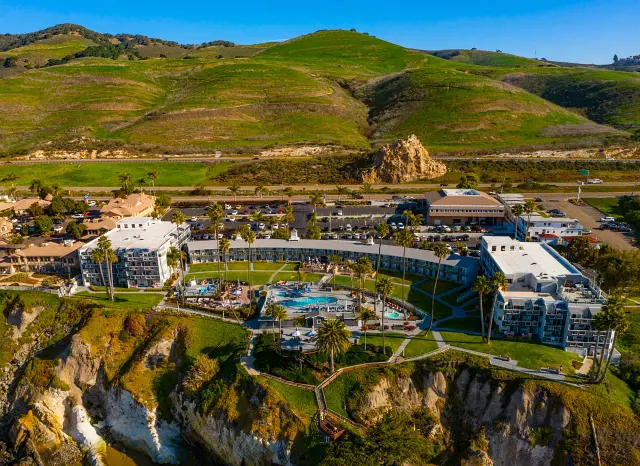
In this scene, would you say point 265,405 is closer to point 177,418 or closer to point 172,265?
point 177,418

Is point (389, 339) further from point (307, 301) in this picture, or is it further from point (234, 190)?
point (234, 190)

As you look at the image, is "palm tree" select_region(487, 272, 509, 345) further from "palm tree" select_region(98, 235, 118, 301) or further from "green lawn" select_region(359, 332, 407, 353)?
"palm tree" select_region(98, 235, 118, 301)

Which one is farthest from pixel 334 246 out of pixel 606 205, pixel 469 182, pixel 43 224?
pixel 606 205

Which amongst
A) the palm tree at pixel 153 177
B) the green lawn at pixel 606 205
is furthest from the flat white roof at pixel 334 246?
the green lawn at pixel 606 205

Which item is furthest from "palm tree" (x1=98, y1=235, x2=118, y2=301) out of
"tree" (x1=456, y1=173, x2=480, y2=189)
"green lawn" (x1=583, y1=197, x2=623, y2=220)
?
"green lawn" (x1=583, y1=197, x2=623, y2=220)

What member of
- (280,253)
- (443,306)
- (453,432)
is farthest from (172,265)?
(453,432)

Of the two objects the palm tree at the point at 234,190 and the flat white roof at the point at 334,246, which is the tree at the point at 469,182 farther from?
the palm tree at the point at 234,190
